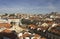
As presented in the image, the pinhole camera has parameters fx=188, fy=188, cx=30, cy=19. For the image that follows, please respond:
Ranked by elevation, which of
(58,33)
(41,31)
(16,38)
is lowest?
(41,31)

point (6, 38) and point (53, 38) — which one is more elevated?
point (6, 38)

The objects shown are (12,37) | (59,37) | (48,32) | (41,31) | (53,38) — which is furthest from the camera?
(41,31)

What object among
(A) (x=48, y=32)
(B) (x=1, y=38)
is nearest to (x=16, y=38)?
(B) (x=1, y=38)

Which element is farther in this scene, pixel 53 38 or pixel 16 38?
pixel 53 38

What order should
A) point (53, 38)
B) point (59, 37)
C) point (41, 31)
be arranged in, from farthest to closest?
point (41, 31), point (53, 38), point (59, 37)

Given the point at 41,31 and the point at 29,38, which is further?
the point at 41,31

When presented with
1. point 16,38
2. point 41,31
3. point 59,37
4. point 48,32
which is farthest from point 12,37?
point 41,31

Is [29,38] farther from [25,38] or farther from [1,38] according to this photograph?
[1,38]

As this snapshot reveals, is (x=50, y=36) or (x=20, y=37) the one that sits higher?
A: (x=20, y=37)

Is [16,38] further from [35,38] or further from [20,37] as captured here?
[35,38]
